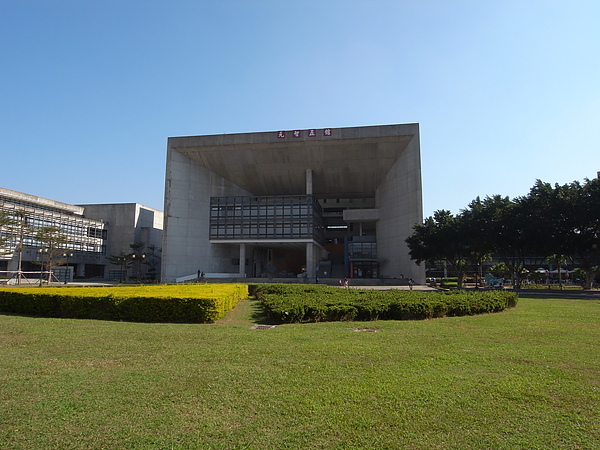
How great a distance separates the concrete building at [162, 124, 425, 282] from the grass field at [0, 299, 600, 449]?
119 ft

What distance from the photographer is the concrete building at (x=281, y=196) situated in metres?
43.6

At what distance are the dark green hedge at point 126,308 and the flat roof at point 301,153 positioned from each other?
34659mm

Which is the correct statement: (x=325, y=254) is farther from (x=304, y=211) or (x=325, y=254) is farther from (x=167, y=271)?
(x=167, y=271)

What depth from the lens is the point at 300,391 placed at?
466 cm

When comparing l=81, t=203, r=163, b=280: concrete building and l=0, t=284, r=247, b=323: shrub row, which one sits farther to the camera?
l=81, t=203, r=163, b=280: concrete building

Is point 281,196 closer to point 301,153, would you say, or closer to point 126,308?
point 301,153

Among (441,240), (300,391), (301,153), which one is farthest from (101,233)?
(300,391)

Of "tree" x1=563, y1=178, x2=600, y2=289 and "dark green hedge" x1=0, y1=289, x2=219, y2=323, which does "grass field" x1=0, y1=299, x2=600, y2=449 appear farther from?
"tree" x1=563, y1=178, x2=600, y2=289

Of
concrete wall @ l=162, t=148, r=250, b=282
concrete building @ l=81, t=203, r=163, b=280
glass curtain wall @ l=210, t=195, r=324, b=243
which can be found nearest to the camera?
concrete wall @ l=162, t=148, r=250, b=282

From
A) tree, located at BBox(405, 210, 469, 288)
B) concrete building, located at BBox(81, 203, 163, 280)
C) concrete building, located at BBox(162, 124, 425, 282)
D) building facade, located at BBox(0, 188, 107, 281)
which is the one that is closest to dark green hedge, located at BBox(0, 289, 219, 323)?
tree, located at BBox(405, 210, 469, 288)

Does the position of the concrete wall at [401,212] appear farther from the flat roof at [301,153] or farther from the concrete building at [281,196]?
the flat roof at [301,153]

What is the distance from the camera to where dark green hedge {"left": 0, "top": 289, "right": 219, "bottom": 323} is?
10930 millimetres

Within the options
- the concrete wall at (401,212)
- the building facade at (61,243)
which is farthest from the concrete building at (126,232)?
the concrete wall at (401,212)

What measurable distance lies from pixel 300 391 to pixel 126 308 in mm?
8538
